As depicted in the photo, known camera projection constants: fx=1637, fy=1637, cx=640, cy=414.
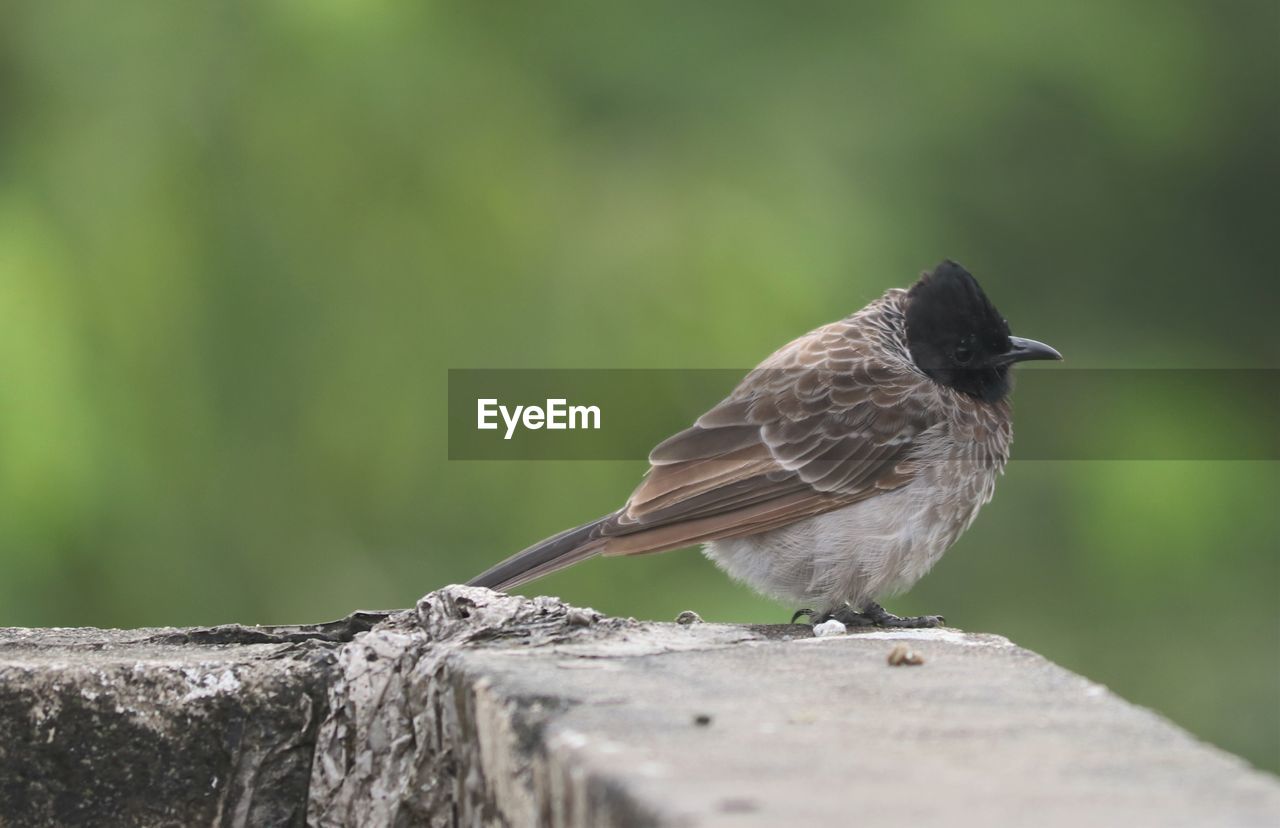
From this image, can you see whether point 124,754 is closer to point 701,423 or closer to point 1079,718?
point 1079,718

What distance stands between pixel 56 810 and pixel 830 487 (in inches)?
96.1

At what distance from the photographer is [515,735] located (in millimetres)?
2262

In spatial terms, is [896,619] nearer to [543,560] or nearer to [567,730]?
[543,560]

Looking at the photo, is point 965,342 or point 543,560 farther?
point 965,342

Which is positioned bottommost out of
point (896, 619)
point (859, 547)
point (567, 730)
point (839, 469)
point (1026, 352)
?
point (567, 730)

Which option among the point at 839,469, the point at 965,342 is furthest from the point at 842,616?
the point at 965,342

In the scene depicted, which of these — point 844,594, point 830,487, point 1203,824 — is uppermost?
point 830,487

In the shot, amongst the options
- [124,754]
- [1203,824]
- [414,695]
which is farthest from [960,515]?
[1203,824]
